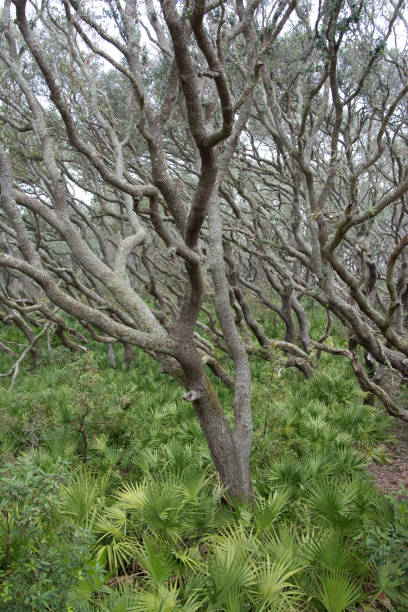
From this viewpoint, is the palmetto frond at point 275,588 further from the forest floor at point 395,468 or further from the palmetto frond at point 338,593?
the forest floor at point 395,468

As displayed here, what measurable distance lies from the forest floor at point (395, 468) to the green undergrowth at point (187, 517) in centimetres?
20

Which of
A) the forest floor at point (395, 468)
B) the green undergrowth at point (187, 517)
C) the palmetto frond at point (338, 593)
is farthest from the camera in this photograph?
the forest floor at point (395, 468)

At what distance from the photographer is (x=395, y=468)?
5.88 metres

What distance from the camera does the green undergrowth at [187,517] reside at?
2400 mm

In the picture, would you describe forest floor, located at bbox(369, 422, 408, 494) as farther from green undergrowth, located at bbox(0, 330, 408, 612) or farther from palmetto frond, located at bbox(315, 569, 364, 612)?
palmetto frond, located at bbox(315, 569, 364, 612)

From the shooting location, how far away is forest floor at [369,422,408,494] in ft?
17.4

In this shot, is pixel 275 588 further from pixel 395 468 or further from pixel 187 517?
pixel 395 468

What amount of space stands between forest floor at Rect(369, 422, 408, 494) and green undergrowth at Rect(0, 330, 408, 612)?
20 centimetres

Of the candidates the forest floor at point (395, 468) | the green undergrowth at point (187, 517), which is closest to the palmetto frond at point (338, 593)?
the green undergrowth at point (187, 517)

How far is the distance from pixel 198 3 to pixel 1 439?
18.9 ft

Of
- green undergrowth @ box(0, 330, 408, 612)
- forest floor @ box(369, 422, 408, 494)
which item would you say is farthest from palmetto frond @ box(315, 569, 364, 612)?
forest floor @ box(369, 422, 408, 494)


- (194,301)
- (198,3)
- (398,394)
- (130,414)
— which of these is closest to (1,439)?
(130,414)

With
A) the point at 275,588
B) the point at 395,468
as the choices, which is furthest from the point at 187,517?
the point at 395,468

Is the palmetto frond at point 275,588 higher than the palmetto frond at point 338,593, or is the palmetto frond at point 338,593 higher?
the palmetto frond at point 338,593
